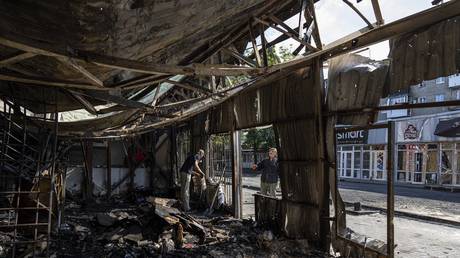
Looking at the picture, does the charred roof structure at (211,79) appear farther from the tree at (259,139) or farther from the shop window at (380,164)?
the tree at (259,139)

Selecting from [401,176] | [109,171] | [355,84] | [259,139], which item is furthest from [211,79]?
[259,139]

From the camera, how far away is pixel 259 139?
112 feet

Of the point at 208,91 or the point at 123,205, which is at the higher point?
the point at 208,91

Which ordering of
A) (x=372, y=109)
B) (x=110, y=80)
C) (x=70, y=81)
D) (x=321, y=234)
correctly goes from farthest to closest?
(x=321, y=234) → (x=372, y=109) → (x=110, y=80) → (x=70, y=81)

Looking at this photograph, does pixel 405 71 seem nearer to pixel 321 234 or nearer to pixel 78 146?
pixel 321 234

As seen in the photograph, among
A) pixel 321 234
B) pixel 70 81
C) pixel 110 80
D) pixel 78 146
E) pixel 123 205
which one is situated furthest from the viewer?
pixel 78 146

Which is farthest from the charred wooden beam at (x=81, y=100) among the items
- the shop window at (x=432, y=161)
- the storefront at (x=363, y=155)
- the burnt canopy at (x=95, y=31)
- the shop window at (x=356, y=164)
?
the shop window at (x=356, y=164)

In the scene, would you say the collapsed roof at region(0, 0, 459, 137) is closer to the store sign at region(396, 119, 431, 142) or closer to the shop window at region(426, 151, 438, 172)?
the shop window at region(426, 151, 438, 172)

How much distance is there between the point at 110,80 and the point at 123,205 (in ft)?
31.9

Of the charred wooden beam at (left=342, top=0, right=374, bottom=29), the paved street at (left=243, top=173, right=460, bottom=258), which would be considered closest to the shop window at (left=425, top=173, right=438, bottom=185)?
the paved street at (left=243, top=173, right=460, bottom=258)

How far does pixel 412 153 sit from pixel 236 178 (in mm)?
18658

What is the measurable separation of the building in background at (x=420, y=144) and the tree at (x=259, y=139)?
5541mm

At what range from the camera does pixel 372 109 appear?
6340mm

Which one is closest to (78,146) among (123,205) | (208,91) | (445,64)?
(123,205)
